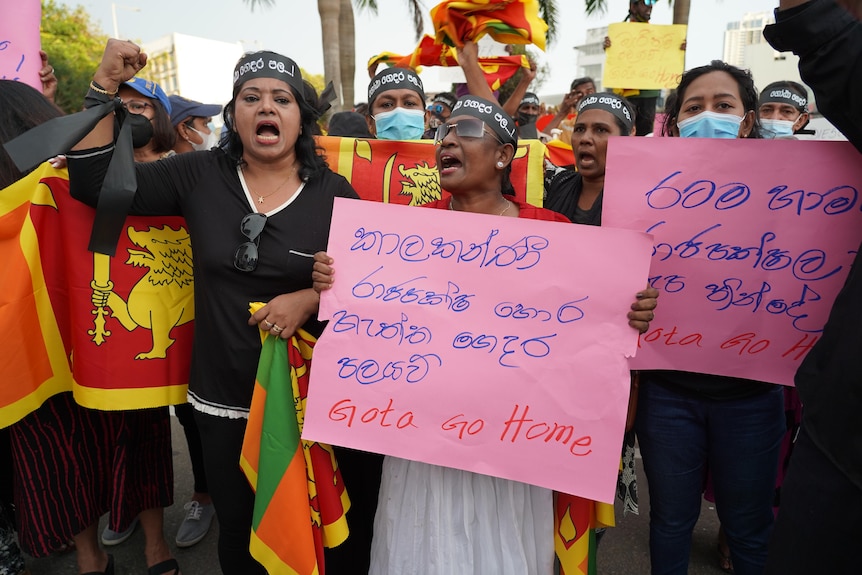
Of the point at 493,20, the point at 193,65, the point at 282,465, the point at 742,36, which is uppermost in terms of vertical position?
the point at 742,36

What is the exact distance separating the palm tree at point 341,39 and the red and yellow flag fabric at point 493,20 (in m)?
3.78

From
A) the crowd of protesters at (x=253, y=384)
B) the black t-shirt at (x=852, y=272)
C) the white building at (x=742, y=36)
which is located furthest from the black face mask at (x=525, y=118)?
the white building at (x=742, y=36)

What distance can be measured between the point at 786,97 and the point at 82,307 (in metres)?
4.33

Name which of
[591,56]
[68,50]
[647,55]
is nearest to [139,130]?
[647,55]

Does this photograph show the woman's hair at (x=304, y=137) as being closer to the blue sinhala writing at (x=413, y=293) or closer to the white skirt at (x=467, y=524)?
the blue sinhala writing at (x=413, y=293)

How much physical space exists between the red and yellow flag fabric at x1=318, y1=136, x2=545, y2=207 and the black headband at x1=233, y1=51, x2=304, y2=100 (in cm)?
67

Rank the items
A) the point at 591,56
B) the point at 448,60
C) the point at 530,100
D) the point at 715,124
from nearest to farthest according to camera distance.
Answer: the point at 715,124 → the point at 448,60 → the point at 530,100 → the point at 591,56

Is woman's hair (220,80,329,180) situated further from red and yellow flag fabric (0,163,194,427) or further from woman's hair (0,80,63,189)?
woman's hair (0,80,63,189)

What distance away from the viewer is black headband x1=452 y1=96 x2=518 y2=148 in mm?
1953

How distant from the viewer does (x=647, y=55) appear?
13.9 ft

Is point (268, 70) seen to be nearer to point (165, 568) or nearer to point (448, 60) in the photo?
point (448, 60)

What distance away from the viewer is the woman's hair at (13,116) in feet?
6.78

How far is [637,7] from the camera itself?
14.1ft

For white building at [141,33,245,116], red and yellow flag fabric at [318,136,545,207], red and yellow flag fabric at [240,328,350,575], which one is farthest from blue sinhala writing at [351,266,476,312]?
white building at [141,33,245,116]
